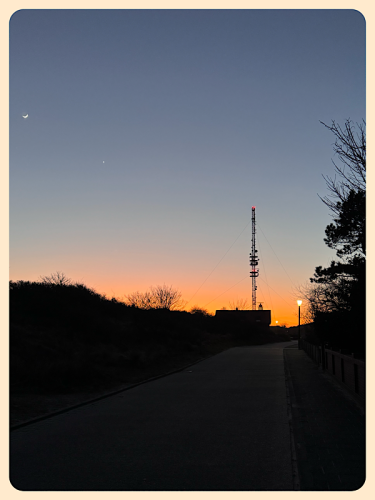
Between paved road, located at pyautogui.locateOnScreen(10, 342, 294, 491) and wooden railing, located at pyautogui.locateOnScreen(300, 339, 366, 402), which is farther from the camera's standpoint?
wooden railing, located at pyautogui.locateOnScreen(300, 339, 366, 402)

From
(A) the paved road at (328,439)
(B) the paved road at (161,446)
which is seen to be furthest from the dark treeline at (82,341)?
(A) the paved road at (328,439)

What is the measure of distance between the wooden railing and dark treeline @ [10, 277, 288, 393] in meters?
8.64

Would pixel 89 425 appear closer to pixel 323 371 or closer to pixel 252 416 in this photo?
pixel 252 416

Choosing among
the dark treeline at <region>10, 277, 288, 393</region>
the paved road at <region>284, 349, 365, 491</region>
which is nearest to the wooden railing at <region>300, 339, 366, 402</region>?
the paved road at <region>284, 349, 365, 491</region>

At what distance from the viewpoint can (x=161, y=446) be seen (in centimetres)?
797

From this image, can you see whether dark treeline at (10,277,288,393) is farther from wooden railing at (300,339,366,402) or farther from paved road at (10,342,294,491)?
wooden railing at (300,339,366,402)

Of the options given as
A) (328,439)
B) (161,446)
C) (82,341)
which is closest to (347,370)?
(328,439)

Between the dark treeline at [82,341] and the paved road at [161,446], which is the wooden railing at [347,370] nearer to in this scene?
the paved road at [161,446]

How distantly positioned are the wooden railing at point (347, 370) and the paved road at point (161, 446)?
2175 millimetres

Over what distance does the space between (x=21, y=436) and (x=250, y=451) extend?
481 centimetres

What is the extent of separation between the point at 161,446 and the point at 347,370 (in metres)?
9.44

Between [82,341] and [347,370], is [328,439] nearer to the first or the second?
[347,370]

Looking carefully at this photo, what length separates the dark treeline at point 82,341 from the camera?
17.6 meters

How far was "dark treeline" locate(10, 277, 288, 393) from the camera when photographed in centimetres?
1764
